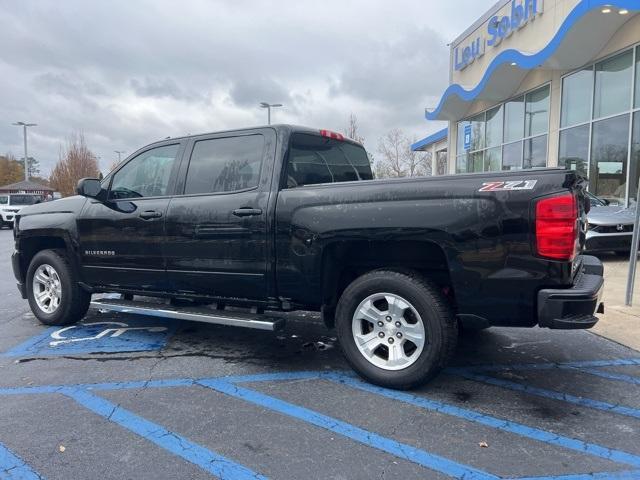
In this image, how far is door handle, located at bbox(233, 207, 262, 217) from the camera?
13.0ft

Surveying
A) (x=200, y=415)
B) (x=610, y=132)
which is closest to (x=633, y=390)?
(x=200, y=415)

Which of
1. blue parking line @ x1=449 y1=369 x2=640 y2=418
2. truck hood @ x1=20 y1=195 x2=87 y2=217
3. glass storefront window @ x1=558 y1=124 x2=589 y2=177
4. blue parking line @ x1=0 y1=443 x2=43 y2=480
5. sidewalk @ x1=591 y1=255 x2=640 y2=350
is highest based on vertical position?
glass storefront window @ x1=558 y1=124 x2=589 y2=177

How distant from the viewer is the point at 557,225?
3020 millimetres

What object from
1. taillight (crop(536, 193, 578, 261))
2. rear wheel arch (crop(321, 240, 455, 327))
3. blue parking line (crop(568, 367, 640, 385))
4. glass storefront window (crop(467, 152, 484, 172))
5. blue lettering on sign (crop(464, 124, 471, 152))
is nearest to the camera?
taillight (crop(536, 193, 578, 261))

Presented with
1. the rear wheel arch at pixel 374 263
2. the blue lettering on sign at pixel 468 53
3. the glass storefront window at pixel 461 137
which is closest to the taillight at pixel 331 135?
the rear wheel arch at pixel 374 263

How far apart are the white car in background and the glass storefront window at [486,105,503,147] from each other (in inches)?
878

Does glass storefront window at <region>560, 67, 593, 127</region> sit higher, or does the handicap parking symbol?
glass storefront window at <region>560, 67, 593, 127</region>

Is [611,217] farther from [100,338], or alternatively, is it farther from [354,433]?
[100,338]

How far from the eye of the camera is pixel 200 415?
10.7 feet

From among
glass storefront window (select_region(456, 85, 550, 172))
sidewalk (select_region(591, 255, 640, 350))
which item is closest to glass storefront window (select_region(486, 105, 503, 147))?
glass storefront window (select_region(456, 85, 550, 172))

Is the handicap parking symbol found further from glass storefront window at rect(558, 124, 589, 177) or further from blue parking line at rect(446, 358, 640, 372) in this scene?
glass storefront window at rect(558, 124, 589, 177)

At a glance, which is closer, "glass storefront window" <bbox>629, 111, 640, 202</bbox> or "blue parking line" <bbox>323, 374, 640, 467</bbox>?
"blue parking line" <bbox>323, 374, 640, 467</bbox>

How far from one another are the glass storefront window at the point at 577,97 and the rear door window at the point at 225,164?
11201 millimetres

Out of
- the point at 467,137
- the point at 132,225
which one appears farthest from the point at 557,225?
the point at 467,137
